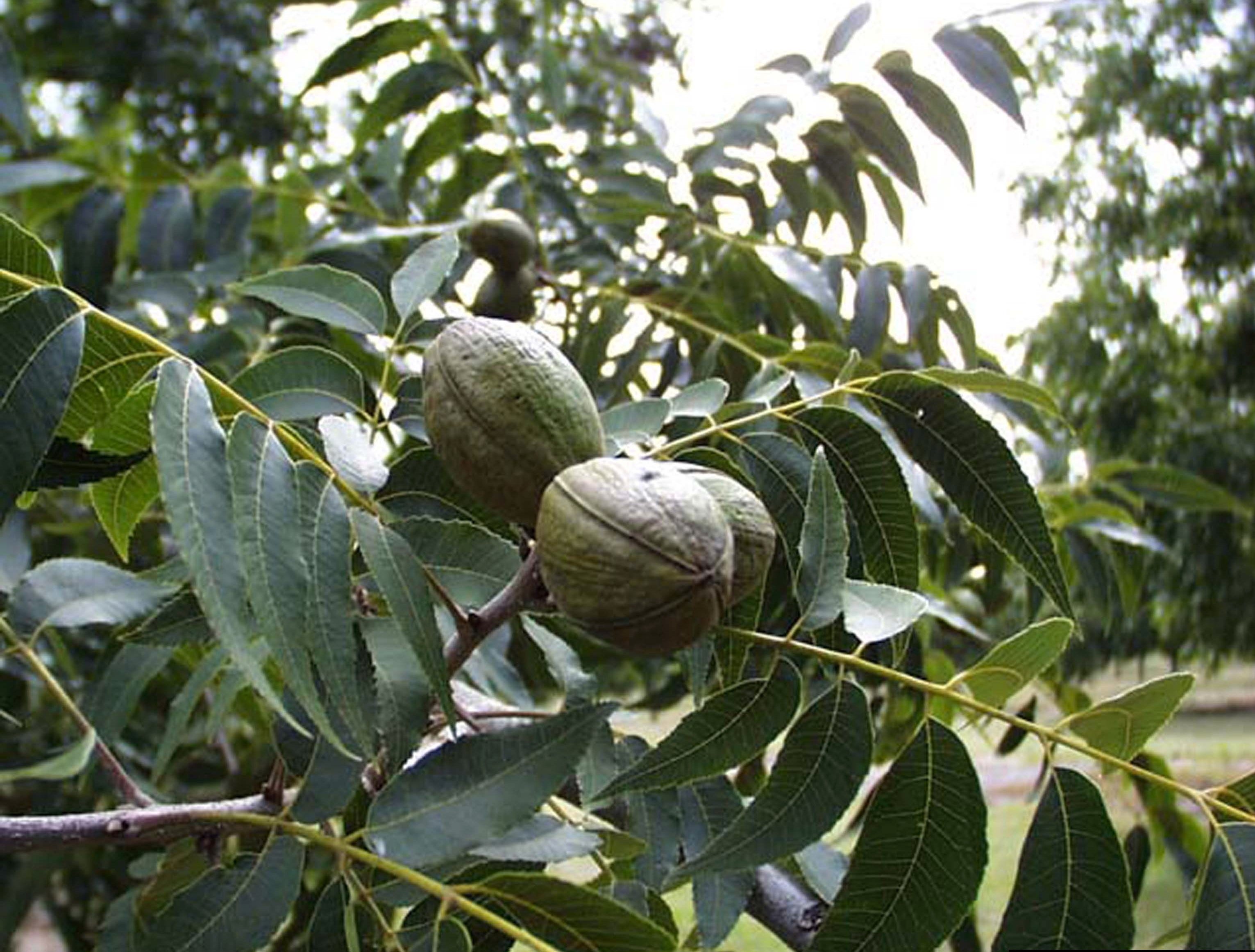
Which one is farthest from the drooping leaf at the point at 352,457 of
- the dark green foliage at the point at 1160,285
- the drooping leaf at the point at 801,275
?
the dark green foliage at the point at 1160,285

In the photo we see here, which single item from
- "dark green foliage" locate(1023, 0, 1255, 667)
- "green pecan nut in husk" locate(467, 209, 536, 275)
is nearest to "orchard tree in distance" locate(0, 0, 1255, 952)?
"green pecan nut in husk" locate(467, 209, 536, 275)

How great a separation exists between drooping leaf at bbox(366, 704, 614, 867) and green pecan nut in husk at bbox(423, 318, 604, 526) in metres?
0.17

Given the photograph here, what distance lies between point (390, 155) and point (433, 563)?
1.74m

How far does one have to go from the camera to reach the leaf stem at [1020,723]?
2.65 ft

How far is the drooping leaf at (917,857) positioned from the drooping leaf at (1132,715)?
9cm

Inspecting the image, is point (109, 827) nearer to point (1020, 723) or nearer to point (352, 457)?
point (352, 457)

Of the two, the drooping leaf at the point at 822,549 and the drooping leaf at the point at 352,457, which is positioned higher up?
the drooping leaf at the point at 822,549

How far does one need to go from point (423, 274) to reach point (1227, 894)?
0.81m

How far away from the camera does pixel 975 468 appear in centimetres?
104

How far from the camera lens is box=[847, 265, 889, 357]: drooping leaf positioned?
5.79ft

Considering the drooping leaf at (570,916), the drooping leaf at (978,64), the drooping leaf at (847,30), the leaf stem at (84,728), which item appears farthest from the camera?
the drooping leaf at (847,30)

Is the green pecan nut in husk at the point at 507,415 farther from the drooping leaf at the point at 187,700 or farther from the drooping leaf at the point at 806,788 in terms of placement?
the drooping leaf at the point at 187,700

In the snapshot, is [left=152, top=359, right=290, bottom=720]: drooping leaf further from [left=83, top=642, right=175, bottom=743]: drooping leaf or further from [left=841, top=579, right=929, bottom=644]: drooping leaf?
[left=83, top=642, right=175, bottom=743]: drooping leaf

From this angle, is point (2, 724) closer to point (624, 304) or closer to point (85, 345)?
point (624, 304)
